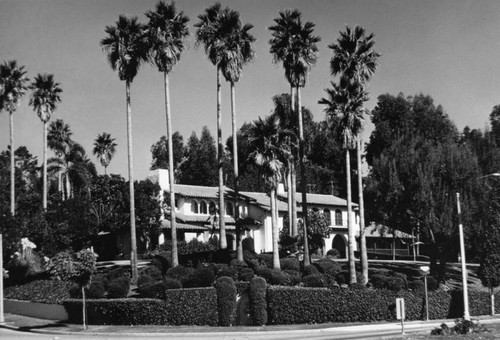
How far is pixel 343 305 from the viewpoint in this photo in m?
33.4

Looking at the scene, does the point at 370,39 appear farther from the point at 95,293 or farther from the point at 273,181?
the point at 95,293

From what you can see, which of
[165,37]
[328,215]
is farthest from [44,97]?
[328,215]

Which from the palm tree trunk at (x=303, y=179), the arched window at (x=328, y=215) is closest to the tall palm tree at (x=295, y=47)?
the palm tree trunk at (x=303, y=179)

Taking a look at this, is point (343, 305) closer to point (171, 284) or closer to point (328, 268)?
point (171, 284)

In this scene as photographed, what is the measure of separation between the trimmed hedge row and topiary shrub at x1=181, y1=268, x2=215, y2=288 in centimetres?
383

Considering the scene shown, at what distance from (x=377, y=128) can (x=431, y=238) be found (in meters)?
35.9

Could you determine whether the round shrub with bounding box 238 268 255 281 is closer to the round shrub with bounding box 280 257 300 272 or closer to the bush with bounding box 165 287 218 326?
the round shrub with bounding box 280 257 300 272

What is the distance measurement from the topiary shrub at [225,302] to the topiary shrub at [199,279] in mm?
2082

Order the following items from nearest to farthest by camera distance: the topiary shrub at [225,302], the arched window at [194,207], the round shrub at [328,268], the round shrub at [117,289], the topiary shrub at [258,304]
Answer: the topiary shrub at [225,302], the topiary shrub at [258,304], the round shrub at [117,289], the round shrub at [328,268], the arched window at [194,207]

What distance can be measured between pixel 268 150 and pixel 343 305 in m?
13.8

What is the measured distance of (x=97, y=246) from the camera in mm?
60750

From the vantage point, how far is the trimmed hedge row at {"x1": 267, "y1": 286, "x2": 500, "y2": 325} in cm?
3231

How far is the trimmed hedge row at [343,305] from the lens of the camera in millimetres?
32312

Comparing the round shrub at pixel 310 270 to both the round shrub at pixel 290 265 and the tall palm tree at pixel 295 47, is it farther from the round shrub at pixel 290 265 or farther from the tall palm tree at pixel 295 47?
the tall palm tree at pixel 295 47
